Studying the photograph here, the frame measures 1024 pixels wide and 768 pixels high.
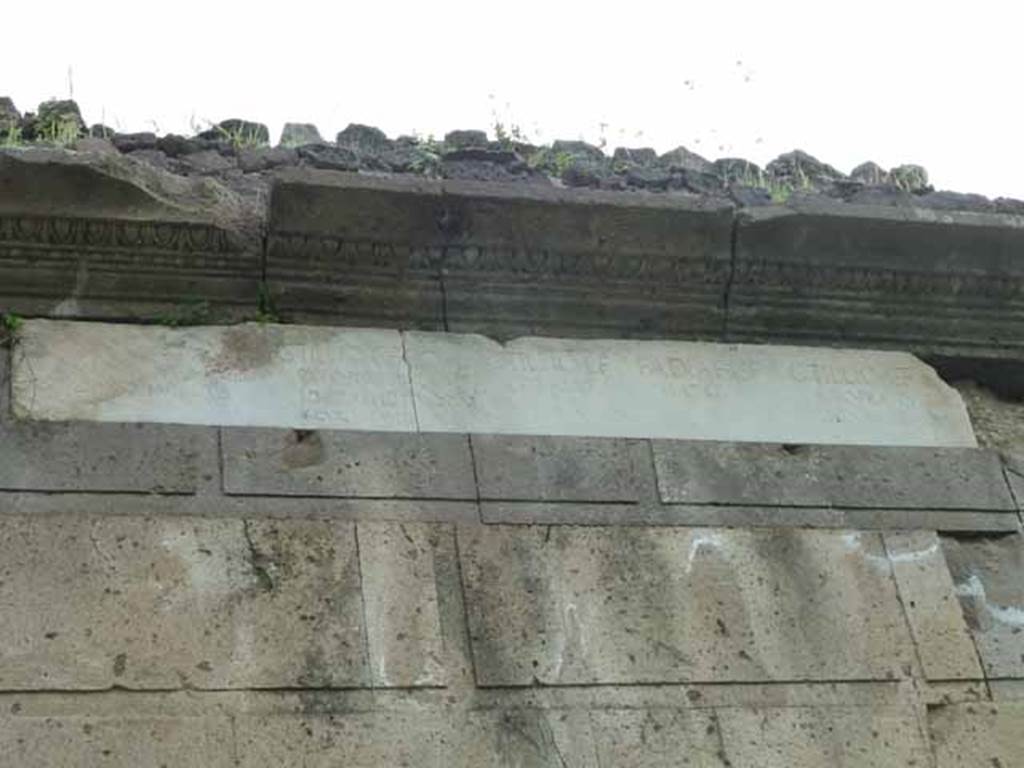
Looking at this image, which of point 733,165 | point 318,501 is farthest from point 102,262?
point 733,165

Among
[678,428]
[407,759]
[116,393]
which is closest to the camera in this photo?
[407,759]

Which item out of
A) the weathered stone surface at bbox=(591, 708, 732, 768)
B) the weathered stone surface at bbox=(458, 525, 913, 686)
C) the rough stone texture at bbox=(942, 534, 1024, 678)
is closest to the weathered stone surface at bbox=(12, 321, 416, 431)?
the weathered stone surface at bbox=(458, 525, 913, 686)

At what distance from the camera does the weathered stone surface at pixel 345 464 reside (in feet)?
14.0

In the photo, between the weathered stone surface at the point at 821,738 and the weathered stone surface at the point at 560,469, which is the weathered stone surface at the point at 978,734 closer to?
the weathered stone surface at the point at 821,738

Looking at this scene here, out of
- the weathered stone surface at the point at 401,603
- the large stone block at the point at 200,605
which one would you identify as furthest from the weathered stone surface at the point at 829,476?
the large stone block at the point at 200,605

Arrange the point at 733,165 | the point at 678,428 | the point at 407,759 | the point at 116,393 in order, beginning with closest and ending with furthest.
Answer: the point at 407,759, the point at 116,393, the point at 678,428, the point at 733,165

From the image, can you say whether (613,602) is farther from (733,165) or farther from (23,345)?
(733,165)

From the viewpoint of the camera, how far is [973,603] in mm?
4516

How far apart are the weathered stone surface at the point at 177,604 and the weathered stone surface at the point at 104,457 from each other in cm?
11

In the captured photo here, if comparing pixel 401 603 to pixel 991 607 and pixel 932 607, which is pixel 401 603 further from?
pixel 991 607

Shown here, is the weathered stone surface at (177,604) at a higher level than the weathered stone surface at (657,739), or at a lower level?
higher

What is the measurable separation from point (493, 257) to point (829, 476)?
1.13 metres

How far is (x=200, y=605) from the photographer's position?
398cm

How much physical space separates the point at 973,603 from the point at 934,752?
53cm
